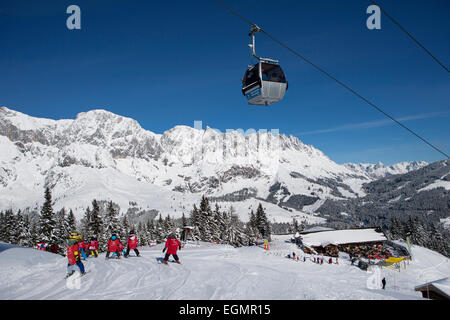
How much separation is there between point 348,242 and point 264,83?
154ft

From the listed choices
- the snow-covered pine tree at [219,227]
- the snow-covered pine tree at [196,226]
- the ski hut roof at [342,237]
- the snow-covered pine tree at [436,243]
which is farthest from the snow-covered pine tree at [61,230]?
the snow-covered pine tree at [436,243]

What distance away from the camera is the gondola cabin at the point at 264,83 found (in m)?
15.2

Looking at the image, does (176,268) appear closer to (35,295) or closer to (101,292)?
(101,292)

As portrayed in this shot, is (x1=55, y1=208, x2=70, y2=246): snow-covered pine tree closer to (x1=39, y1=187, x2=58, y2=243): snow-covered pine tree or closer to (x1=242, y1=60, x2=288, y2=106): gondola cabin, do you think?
(x1=39, y1=187, x2=58, y2=243): snow-covered pine tree

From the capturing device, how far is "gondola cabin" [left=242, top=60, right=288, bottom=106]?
49.8ft

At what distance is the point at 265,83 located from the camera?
1510 cm

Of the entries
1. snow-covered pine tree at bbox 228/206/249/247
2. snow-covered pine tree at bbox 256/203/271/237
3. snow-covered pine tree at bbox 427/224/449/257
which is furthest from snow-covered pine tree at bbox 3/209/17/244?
snow-covered pine tree at bbox 427/224/449/257

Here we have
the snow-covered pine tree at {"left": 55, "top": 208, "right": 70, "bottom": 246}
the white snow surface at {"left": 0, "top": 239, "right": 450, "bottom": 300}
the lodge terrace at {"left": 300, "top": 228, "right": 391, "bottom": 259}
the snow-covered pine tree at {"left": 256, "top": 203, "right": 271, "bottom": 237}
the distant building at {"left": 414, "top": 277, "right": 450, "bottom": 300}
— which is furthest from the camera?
the snow-covered pine tree at {"left": 256, "top": 203, "right": 271, "bottom": 237}

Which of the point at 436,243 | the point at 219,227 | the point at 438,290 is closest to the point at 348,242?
the point at 219,227

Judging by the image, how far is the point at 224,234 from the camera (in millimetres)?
64688

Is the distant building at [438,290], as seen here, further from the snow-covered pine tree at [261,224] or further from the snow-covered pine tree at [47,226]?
the snow-covered pine tree at [261,224]

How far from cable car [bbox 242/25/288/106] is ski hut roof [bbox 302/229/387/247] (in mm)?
40811
